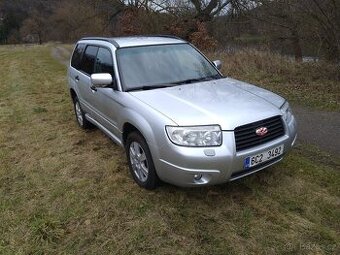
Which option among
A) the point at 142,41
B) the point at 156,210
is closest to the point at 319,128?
the point at 142,41

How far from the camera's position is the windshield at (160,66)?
487cm

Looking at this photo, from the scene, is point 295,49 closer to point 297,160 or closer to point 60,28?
point 297,160

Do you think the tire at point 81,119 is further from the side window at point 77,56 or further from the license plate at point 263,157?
the license plate at point 263,157

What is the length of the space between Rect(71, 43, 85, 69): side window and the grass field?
1.81 meters

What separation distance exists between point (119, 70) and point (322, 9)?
22.9 feet

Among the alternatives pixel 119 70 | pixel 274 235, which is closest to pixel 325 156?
pixel 274 235

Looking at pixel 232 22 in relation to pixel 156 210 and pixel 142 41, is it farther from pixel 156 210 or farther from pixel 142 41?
pixel 156 210

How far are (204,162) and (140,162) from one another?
106 cm

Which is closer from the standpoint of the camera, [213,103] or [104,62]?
[213,103]

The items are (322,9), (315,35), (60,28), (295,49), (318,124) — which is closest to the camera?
(318,124)

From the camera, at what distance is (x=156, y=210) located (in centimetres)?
411

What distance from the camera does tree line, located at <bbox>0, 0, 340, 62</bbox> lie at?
10258 mm

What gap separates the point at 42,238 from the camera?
12.4 ft

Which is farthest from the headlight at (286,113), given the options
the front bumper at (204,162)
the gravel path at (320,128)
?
the gravel path at (320,128)
